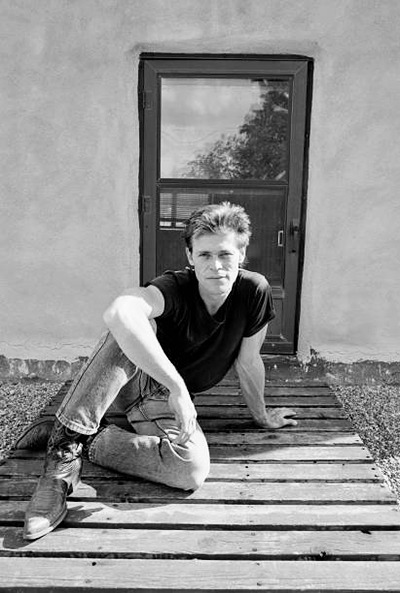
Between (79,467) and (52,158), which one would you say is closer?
(79,467)

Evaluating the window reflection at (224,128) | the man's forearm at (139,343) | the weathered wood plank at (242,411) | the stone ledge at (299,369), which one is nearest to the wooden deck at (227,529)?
the weathered wood plank at (242,411)

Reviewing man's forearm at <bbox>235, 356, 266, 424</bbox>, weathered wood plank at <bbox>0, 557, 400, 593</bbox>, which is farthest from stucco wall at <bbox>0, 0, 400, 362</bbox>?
weathered wood plank at <bbox>0, 557, 400, 593</bbox>

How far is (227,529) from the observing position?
6.77 feet

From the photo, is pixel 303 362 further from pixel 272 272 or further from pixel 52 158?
pixel 52 158

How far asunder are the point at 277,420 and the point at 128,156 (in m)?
2.05

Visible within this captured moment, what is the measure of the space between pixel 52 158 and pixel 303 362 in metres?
2.24

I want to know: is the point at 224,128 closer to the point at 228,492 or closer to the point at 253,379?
the point at 253,379

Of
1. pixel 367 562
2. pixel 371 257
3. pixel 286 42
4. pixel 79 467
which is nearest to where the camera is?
pixel 367 562

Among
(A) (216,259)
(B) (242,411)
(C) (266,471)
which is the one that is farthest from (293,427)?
(A) (216,259)

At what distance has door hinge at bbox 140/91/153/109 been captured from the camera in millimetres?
3853

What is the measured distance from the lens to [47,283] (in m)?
4.10

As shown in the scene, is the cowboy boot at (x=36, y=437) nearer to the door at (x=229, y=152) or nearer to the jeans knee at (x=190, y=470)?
the jeans knee at (x=190, y=470)

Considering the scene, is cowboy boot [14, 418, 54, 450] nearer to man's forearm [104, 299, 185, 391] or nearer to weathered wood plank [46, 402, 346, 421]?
weathered wood plank [46, 402, 346, 421]

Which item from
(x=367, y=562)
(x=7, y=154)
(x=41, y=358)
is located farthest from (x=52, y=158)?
(x=367, y=562)
